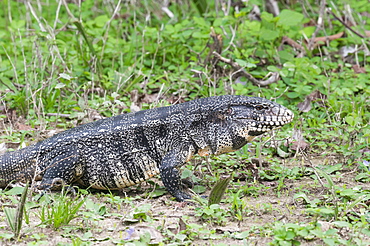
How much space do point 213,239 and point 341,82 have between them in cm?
563

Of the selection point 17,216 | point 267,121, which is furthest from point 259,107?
point 17,216

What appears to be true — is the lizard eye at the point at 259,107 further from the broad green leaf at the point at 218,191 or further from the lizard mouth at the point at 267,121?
the broad green leaf at the point at 218,191

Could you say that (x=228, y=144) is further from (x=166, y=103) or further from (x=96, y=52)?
(x=96, y=52)

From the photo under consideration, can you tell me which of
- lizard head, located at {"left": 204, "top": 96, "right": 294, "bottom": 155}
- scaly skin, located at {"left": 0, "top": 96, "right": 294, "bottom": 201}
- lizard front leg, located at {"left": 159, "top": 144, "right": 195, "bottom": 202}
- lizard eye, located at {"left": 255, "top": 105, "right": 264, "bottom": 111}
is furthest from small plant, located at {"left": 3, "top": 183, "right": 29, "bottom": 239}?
lizard eye, located at {"left": 255, "top": 105, "right": 264, "bottom": 111}

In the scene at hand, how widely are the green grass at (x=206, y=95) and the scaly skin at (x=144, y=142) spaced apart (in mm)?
297

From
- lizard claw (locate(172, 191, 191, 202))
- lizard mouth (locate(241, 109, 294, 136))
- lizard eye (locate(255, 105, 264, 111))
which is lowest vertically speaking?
lizard claw (locate(172, 191, 191, 202))

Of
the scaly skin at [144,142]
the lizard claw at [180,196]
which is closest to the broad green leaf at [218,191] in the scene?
the lizard claw at [180,196]

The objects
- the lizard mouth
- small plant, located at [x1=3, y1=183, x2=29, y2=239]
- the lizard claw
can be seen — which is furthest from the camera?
the lizard mouth

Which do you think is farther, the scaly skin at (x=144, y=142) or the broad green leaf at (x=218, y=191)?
the scaly skin at (x=144, y=142)

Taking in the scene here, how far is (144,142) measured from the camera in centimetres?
646

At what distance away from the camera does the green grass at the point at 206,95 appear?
5.04 metres

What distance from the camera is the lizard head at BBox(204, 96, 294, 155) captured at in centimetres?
634

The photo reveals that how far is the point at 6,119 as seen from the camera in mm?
8609

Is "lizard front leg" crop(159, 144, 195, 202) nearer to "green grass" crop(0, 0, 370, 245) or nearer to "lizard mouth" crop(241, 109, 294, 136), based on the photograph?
"green grass" crop(0, 0, 370, 245)
